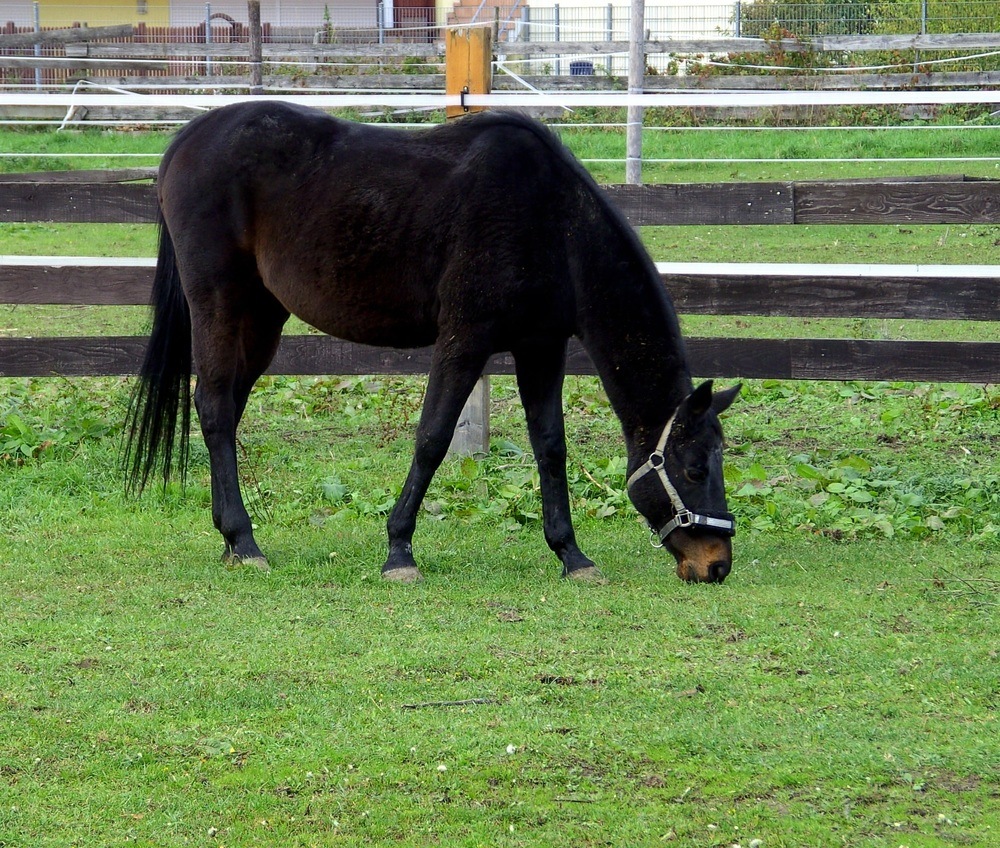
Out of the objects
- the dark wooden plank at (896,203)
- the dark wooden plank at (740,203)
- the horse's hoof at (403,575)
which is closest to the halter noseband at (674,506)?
the horse's hoof at (403,575)

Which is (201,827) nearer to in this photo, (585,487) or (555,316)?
(555,316)

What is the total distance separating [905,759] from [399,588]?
2.39 m

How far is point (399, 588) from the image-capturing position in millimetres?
5340

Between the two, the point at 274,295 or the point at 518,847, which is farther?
the point at 274,295

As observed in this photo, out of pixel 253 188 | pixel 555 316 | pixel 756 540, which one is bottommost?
pixel 756 540

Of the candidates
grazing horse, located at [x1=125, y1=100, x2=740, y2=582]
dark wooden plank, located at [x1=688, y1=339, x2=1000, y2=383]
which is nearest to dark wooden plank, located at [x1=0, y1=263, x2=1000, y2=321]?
dark wooden plank, located at [x1=688, y1=339, x2=1000, y2=383]

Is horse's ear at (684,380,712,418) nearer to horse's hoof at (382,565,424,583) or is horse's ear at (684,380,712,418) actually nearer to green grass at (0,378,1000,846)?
green grass at (0,378,1000,846)

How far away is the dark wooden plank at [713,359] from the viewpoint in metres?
6.70

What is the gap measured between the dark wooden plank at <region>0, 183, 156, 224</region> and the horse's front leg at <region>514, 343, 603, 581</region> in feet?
10.1

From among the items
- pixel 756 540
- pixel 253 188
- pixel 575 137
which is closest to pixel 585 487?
pixel 756 540

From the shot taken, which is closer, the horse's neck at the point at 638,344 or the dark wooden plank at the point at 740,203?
the horse's neck at the point at 638,344

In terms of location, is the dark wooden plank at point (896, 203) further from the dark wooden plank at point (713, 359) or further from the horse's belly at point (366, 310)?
the horse's belly at point (366, 310)

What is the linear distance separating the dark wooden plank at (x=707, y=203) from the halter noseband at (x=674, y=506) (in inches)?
95.5

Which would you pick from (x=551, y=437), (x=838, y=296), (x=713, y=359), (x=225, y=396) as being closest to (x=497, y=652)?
(x=551, y=437)
